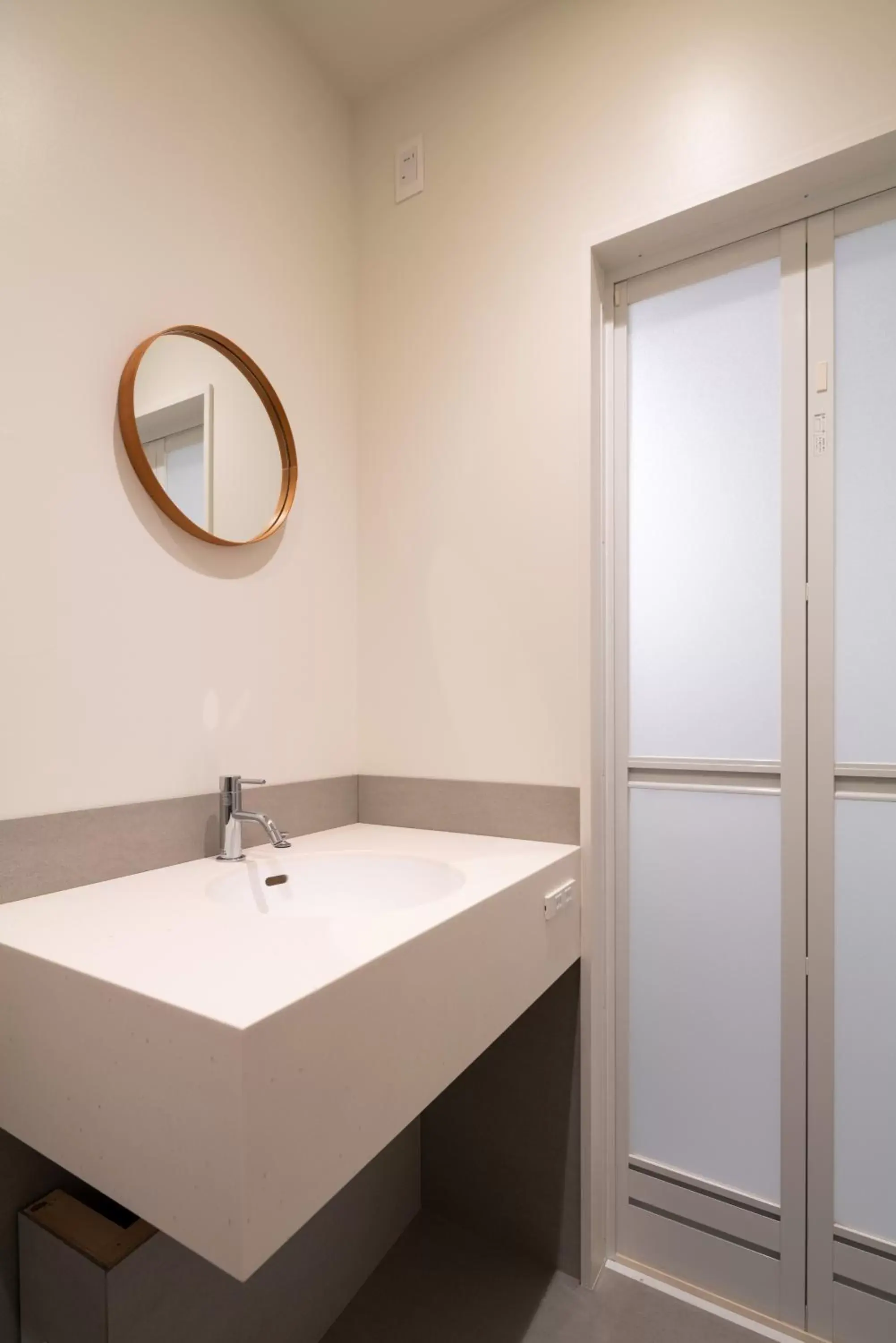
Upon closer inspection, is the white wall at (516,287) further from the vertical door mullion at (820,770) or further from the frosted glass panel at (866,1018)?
the frosted glass panel at (866,1018)

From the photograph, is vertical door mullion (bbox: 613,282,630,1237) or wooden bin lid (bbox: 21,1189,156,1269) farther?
vertical door mullion (bbox: 613,282,630,1237)

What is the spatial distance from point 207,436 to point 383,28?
1026 millimetres

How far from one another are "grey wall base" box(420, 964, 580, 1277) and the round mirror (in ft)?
3.70

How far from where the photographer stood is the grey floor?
1.30 m

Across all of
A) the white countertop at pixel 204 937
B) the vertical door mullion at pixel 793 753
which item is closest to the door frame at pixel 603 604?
the vertical door mullion at pixel 793 753

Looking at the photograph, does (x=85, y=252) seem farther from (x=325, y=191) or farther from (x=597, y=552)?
(x=597, y=552)

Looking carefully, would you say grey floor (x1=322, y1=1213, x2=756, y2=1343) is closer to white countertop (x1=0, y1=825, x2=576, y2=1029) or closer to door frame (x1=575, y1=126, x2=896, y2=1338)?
door frame (x1=575, y1=126, x2=896, y2=1338)

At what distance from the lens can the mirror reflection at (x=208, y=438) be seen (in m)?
1.23

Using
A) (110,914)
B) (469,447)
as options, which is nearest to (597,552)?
(469,447)

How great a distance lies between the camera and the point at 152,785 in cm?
122

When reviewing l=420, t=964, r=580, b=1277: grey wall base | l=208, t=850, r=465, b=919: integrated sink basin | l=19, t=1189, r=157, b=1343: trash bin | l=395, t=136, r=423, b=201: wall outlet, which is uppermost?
l=395, t=136, r=423, b=201: wall outlet

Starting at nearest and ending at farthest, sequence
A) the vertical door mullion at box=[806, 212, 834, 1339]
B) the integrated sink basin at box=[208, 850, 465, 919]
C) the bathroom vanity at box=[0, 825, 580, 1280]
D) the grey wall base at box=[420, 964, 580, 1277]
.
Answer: the bathroom vanity at box=[0, 825, 580, 1280] < the integrated sink basin at box=[208, 850, 465, 919] < the vertical door mullion at box=[806, 212, 834, 1339] < the grey wall base at box=[420, 964, 580, 1277]

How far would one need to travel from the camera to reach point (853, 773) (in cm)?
128

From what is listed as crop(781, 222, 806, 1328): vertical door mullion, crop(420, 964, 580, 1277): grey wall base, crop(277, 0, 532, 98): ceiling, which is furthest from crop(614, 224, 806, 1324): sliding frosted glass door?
crop(277, 0, 532, 98): ceiling
